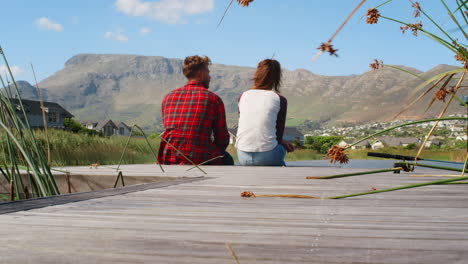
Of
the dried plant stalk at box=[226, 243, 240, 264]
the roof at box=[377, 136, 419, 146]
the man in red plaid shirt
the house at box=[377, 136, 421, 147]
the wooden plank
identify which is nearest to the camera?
the dried plant stalk at box=[226, 243, 240, 264]

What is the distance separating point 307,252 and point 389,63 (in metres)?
0.55

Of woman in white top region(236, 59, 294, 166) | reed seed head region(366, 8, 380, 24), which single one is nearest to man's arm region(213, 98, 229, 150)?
woman in white top region(236, 59, 294, 166)

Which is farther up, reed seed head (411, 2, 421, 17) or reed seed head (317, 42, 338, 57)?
reed seed head (411, 2, 421, 17)

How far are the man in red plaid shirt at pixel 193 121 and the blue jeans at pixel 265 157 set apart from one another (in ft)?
0.69

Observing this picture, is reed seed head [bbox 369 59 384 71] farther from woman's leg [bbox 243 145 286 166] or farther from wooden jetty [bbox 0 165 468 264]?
woman's leg [bbox 243 145 286 166]

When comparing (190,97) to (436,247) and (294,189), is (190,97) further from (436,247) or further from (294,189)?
(436,247)

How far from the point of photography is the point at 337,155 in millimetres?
729

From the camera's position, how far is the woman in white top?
11.5 ft

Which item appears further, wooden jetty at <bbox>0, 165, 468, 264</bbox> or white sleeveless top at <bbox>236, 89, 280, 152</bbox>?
white sleeveless top at <bbox>236, 89, 280, 152</bbox>

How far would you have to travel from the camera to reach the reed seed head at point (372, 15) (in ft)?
2.68

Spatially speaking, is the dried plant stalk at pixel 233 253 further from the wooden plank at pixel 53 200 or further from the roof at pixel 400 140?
the roof at pixel 400 140

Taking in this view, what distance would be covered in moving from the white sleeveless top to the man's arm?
13 cm

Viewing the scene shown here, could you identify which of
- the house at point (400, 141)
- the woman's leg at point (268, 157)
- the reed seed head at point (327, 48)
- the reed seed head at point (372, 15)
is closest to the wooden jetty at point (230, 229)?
the reed seed head at point (327, 48)

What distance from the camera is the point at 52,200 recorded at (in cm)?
115
